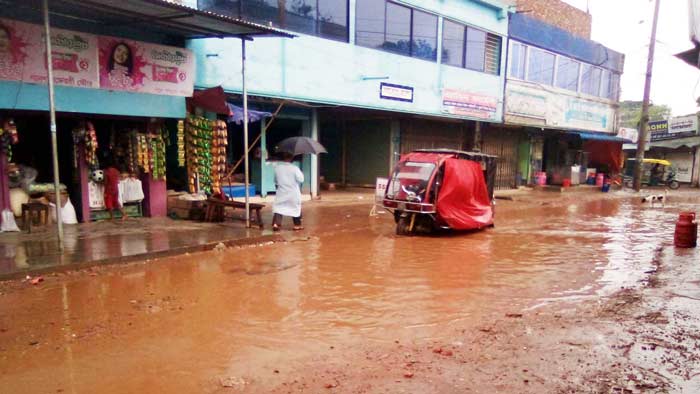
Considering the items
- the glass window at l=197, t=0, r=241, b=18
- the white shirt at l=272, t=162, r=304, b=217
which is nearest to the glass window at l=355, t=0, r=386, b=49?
the glass window at l=197, t=0, r=241, b=18

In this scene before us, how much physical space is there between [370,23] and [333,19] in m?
1.54

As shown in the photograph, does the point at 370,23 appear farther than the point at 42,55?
Yes

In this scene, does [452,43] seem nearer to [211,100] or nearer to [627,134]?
[211,100]

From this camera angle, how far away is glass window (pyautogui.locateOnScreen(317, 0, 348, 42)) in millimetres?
14805

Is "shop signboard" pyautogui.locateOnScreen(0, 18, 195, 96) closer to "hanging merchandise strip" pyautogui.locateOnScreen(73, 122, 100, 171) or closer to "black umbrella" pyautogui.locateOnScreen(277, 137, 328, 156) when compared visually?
"hanging merchandise strip" pyautogui.locateOnScreen(73, 122, 100, 171)

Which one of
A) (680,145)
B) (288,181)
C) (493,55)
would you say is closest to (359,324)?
(288,181)

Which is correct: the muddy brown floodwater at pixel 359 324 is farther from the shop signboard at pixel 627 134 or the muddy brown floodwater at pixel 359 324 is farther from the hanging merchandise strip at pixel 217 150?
the shop signboard at pixel 627 134

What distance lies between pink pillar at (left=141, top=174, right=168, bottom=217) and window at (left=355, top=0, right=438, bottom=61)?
309 inches

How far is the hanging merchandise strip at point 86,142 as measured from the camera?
32.6 feet

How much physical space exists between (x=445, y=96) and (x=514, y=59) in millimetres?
5244

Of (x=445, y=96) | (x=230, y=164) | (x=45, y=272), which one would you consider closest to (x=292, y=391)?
(x=45, y=272)

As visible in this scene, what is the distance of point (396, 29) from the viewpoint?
1702 centimetres

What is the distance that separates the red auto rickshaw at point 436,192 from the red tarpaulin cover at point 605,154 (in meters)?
21.3

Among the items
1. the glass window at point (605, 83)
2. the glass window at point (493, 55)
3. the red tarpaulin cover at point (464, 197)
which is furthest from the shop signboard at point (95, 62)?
the glass window at point (605, 83)
